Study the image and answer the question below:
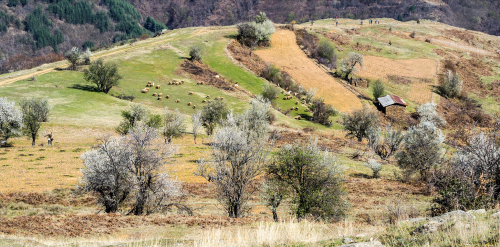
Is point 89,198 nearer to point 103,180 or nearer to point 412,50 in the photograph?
point 103,180

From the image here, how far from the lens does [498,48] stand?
149000mm

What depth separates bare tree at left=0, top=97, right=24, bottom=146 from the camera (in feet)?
145

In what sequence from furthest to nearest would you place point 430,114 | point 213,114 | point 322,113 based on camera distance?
point 430,114 → point 322,113 → point 213,114

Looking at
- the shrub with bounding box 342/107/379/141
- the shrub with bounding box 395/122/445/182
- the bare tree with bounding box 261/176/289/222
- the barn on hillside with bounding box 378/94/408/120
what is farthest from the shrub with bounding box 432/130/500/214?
the barn on hillside with bounding box 378/94/408/120

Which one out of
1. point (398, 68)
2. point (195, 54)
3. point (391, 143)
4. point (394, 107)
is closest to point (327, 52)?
point (398, 68)

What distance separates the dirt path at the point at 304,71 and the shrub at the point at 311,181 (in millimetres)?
59906

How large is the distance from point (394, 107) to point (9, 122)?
78840mm

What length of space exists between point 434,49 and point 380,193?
391 feet

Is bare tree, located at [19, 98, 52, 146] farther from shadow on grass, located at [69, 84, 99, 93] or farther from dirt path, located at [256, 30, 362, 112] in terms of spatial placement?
dirt path, located at [256, 30, 362, 112]

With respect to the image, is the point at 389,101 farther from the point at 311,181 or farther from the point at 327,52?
the point at 311,181

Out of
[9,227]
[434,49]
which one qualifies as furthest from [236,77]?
[434,49]

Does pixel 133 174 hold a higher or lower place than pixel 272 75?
higher

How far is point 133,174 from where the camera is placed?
899 inches

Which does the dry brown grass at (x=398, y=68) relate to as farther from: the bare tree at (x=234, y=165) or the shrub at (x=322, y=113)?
the bare tree at (x=234, y=165)
